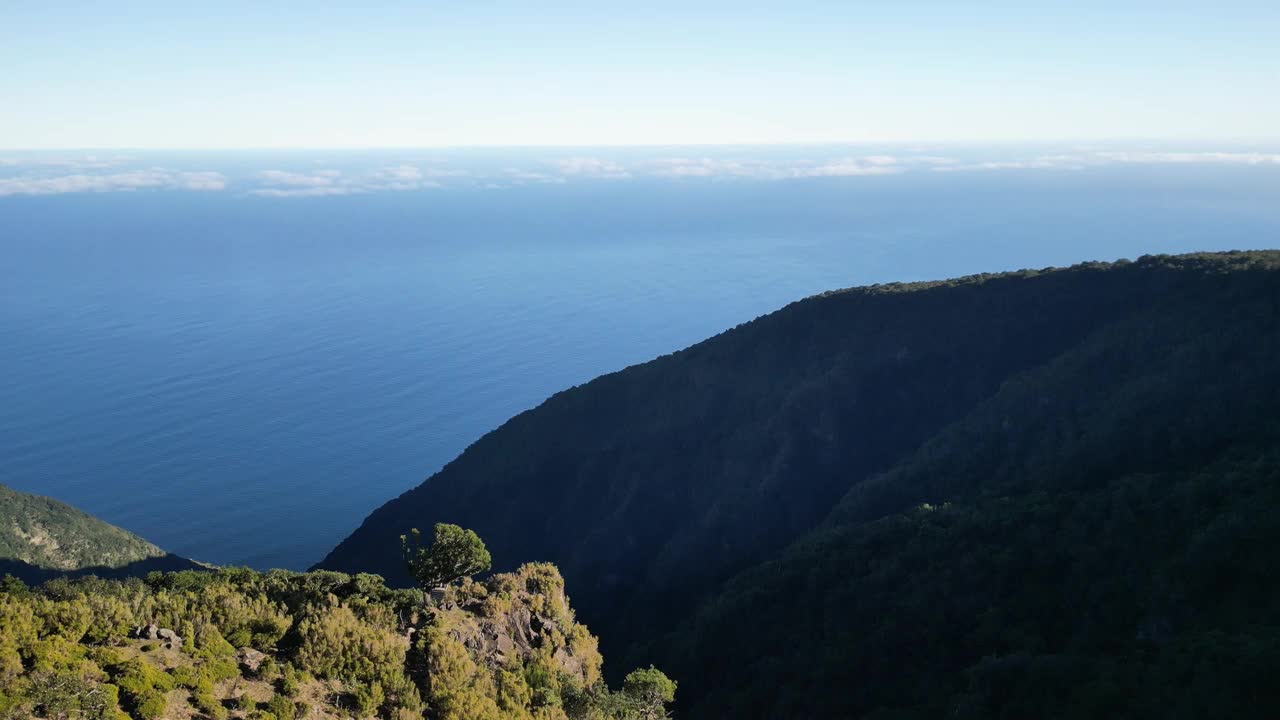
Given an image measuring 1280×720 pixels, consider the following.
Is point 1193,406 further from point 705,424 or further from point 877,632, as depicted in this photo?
point 705,424

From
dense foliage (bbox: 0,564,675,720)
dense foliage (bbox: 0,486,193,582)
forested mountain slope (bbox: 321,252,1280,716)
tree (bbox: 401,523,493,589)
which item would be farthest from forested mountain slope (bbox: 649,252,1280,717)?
dense foliage (bbox: 0,486,193,582)

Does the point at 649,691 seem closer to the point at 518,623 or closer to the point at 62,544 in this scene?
the point at 518,623

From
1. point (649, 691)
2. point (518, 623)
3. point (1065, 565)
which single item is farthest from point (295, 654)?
point (1065, 565)

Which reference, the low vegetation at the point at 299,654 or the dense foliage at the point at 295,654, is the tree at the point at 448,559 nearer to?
the low vegetation at the point at 299,654

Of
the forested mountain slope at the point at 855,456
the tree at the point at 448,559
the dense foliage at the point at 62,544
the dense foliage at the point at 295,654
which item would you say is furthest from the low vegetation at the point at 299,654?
the dense foliage at the point at 62,544

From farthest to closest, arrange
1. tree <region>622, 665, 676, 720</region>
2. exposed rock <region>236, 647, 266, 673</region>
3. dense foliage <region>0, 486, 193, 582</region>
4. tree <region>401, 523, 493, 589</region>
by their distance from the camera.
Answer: dense foliage <region>0, 486, 193, 582</region>
tree <region>401, 523, 493, 589</region>
tree <region>622, 665, 676, 720</region>
exposed rock <region>236, 647, 266, 673</region>

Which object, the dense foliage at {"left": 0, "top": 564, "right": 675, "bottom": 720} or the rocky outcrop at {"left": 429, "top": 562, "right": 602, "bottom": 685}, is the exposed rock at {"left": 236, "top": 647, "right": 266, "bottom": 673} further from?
the rocky outcrop at {"left": 429, "top": 562, "right": 602, "bottom": 685}
